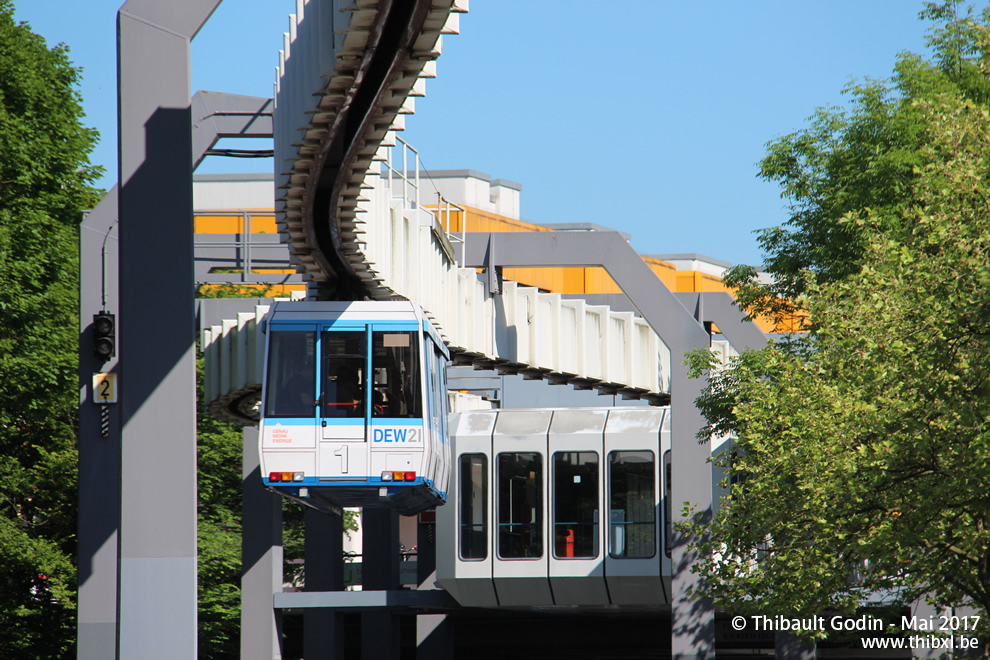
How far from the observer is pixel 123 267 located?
9.43 meters

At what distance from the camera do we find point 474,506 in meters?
30.6

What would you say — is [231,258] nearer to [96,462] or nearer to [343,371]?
[96,462]

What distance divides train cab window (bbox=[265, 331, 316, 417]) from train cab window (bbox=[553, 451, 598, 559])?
1336 cm

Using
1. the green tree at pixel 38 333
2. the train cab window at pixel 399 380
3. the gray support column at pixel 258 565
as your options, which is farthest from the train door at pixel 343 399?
the gray support column at pixel 258 565

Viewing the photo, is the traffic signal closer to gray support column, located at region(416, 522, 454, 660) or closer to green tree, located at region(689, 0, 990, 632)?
green tree, located at region(689, 0, 990, 632)

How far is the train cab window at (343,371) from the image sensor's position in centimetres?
1792

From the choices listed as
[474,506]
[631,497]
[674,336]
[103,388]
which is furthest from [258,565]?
[674,336]

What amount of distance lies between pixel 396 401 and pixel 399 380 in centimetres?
30

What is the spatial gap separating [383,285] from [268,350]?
2.13 meters

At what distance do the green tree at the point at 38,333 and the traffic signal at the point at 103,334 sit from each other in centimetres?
736

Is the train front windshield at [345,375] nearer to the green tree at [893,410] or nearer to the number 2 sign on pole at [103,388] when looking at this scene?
the number 2 sign on pole at [103,388]

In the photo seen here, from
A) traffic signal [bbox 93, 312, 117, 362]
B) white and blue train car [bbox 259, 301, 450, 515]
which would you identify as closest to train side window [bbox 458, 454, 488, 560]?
white and blue train car [bbox 259, 301, 450, 515]

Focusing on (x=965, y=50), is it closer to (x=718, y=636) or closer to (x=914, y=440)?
(x=914, y=440)

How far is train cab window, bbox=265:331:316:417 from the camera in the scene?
17938 millimetres
